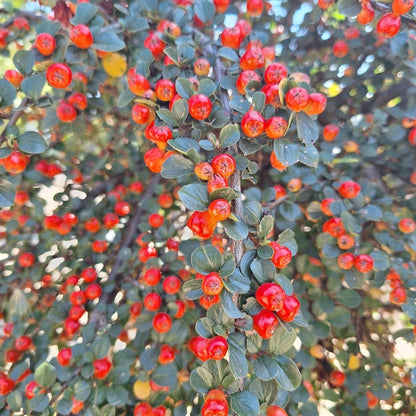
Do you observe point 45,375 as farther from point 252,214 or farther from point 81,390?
point 252,214

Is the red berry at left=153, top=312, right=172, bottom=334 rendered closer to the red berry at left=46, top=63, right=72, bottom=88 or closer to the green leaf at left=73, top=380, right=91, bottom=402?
the green leaf at left=73, top=380, right=91, bottom=402

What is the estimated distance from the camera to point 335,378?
1208mm

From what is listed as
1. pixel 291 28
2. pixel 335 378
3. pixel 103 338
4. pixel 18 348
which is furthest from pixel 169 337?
pixel 291 28

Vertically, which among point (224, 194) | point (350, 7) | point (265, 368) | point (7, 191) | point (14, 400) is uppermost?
point (350, 7)

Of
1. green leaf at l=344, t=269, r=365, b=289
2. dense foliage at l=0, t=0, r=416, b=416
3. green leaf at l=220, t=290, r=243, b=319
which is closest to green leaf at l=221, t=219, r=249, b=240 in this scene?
dense foliage at l=0, t=0, r=416, b=416

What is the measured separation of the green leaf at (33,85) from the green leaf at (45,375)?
70cm

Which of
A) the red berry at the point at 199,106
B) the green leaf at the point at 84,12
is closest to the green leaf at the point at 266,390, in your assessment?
the red berry at the point at 199,106

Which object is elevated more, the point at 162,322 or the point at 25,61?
the point at 25,61

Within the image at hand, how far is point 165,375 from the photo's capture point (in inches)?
37.4

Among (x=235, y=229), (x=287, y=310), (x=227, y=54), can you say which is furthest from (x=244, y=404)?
(x=227, y=54)

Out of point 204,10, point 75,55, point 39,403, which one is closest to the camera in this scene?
point 39,403

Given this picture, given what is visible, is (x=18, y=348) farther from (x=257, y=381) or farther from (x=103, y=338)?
(x=257, y=381)

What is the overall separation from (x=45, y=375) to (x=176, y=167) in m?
0.65

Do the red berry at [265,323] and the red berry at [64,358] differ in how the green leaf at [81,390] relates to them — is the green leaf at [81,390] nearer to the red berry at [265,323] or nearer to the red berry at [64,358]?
the red berry at [64,358]
